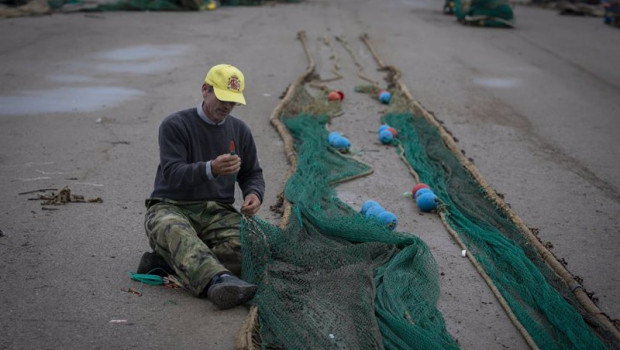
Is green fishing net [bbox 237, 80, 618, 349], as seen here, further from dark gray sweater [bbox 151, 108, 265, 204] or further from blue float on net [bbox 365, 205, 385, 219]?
dark gray sweater [bbox 151, 108, 265, 204]

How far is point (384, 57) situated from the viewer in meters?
13.8

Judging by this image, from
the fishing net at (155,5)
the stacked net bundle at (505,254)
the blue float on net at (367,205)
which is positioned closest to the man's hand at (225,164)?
the blue float on net at (367,205)

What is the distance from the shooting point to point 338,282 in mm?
4480

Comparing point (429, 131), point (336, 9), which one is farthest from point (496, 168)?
point (336, 9)

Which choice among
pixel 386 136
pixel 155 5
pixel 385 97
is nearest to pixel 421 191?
pixel 386 136

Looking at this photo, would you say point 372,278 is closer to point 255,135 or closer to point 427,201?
point 427,201

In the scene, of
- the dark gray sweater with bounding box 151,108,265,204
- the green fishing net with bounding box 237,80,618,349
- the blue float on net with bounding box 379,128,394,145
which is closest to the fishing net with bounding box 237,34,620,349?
the green fishing net with bounding box 237,80,618,349

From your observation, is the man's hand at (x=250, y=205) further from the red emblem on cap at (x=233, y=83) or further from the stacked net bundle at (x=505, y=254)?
the stacked net bundle at (x=505, y=254)

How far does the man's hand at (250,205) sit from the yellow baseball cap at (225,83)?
2.29 ft

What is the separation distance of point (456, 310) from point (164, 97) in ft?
21.0

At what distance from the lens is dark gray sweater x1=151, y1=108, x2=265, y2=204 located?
4559 mm

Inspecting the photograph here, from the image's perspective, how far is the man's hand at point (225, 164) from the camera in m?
4.37

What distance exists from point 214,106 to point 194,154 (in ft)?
1.15

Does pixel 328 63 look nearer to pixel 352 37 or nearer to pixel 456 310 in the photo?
pixel 352 37
